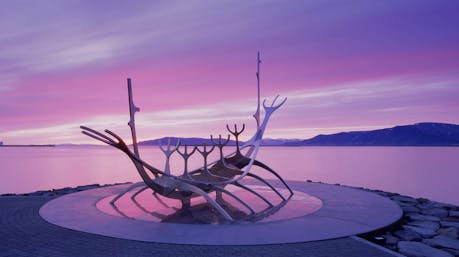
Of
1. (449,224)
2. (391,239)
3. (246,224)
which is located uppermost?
(246,224)

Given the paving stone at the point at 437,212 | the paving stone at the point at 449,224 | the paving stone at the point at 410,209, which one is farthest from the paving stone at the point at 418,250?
the paving stone at the point at 437,212

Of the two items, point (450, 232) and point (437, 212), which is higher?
point (450, 232)

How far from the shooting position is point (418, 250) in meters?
6.63

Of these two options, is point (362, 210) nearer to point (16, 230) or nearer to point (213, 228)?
point (213, 228)

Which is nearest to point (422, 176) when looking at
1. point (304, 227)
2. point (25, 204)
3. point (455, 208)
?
point (455, 208)

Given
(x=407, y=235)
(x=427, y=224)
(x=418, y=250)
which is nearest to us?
(x=418, y=250)

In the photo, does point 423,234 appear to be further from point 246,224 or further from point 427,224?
point 246,224

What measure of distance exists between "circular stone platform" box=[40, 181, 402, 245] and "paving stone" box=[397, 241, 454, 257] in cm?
73

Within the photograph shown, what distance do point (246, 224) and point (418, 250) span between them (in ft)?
10.7

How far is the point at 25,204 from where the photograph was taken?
423 inches

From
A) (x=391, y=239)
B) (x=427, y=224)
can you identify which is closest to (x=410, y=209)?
(x=427, y=224)

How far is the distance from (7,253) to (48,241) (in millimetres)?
716

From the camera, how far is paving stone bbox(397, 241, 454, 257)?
21.0ft

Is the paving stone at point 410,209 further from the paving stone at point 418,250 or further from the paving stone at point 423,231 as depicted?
the paving stone at point 418,250
